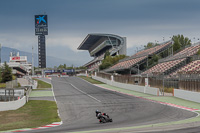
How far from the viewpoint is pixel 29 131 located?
16719mm

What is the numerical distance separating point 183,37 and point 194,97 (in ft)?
258

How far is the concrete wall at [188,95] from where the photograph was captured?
30547 mm

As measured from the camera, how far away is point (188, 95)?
32.7 m

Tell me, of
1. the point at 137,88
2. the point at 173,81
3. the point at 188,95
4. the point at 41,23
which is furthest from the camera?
the point at 41,23

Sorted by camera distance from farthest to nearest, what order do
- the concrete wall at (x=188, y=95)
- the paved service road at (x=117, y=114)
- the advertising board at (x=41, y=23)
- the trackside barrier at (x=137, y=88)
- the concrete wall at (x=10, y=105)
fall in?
the advertising board at (x=41, y=23) < the trackside barrier at (x=137, y=88) < the concrete wall at (x=188, y=95) < the concrete wall at (x=10, y=105) < the paved service road at (x=117, y=114)

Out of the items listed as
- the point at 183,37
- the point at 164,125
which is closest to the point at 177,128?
the point at 164,125

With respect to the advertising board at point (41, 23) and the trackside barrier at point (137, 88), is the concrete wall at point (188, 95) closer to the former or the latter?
the trackside barrier at point (137, 88)

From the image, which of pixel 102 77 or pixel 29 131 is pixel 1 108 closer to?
pixel 29 131

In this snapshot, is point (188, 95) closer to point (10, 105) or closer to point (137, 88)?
point (137, 88)

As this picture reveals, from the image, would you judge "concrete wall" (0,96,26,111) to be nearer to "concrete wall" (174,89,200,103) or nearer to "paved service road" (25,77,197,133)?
"paved service road" (25,77,197,133)

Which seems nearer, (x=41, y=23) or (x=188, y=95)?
(x=188, y=95)

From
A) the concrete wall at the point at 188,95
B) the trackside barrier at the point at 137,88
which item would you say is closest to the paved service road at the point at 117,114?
the concrete wall at the point at 188,95

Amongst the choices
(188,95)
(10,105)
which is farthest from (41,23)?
(188,95)

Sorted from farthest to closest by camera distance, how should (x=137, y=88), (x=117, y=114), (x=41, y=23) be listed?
(x=41, y=23)
(x=137, y=88)
(x=117, y=114)
